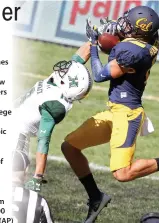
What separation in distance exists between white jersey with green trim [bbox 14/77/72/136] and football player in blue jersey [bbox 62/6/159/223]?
2.59ft

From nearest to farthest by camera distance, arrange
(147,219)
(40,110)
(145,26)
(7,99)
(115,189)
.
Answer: (7,99)
(147,219)
(40,110)
(145,26)
(115,189)

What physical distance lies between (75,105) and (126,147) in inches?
206

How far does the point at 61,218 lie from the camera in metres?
7.97

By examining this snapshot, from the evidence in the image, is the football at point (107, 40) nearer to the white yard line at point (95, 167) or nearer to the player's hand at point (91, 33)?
the player's hand at point (91, 33)

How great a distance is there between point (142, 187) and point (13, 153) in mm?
3442

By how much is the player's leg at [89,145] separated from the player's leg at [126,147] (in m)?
0.21

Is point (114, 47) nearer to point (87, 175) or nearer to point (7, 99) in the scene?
point (87, 175)

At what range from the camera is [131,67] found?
7.72m

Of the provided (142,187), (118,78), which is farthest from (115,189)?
(118,78)

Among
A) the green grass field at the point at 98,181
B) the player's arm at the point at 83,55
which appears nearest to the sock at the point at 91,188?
the green grass field at the point at 98,181

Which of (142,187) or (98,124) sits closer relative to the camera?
(98,124)

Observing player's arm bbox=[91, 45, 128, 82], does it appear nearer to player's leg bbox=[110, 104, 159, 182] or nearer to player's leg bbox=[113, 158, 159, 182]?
player's leg bbox=[110, 104, 159, 182]

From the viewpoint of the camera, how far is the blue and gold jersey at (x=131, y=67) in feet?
25.1

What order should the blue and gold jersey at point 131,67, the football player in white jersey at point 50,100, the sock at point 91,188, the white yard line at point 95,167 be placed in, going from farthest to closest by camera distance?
the white yard line at point 95,167, the sock at point 91,188, the blue and gold jersey at point 131,67, the football player in white jersey at point 50,100
